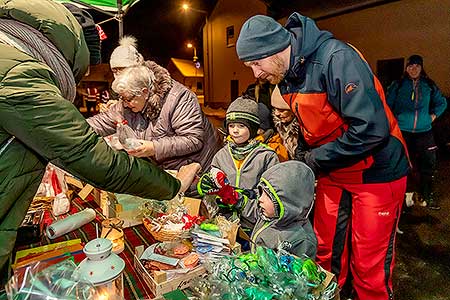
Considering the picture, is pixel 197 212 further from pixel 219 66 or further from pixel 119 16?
pixel 219 66

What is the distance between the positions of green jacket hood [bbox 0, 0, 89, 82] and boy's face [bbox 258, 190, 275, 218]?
0.78 m

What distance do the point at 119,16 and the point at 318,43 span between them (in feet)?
6.84

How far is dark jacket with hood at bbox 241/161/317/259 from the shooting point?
3.97 ft

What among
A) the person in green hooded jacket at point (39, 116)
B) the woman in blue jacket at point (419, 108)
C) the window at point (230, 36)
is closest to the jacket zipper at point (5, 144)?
the person in green hooded jacket at point (39, 116)

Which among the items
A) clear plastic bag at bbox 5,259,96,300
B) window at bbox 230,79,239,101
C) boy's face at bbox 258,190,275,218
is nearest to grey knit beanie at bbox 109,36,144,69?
boy's face at bbox 258,190,275,218

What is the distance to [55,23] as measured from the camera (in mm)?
778

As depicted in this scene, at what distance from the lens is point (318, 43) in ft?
4.37

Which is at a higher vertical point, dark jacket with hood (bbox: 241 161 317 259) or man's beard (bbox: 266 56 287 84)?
man's beard (bbox: 266 56 287 84)

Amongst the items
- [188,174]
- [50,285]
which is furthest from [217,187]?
[50,285]

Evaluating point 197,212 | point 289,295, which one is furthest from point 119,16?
point 289,295

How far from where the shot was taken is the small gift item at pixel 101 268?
731mm

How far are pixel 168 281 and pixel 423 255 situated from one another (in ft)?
7.67

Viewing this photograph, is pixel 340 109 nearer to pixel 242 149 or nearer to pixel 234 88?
pixel 242 149

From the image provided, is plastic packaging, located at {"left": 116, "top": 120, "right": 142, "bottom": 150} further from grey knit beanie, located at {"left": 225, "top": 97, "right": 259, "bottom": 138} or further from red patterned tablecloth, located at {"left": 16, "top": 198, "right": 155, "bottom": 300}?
grey knit beanie, located at {"left": 225, "top": 97, "right": 259, "bottom": 138}
